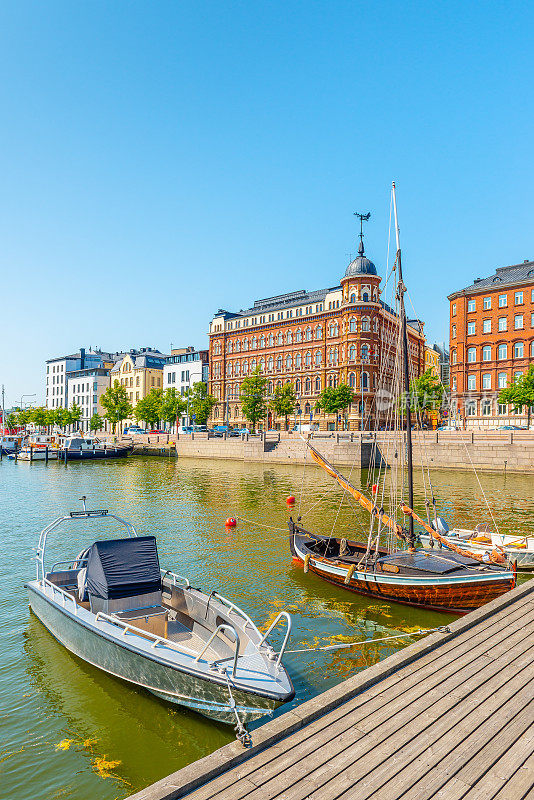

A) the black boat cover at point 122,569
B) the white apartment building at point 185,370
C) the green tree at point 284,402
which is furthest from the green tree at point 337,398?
the black boat cover at point 122,569

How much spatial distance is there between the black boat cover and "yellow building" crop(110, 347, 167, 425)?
392ft

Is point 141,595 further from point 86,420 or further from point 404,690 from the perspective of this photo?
point 86,420

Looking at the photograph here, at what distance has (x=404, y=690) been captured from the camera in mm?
8461

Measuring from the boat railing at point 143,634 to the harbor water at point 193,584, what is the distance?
139 centimetres

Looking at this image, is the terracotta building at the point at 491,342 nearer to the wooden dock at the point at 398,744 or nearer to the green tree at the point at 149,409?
the green tree at the point at 149,409

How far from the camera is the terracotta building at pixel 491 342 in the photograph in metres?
74.5

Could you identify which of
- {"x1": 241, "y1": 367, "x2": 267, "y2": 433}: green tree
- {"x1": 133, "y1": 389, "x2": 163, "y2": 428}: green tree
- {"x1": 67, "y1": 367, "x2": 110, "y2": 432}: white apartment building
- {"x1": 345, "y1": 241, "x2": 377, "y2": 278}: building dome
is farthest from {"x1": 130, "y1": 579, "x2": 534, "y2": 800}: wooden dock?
{"x1": 67, "y1": 367, "x2": 110, "y2": 432}: white apartment building

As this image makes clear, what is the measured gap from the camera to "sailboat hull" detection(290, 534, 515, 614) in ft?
49.2

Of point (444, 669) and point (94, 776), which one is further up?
point (444, 669)

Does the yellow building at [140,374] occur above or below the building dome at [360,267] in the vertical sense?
below

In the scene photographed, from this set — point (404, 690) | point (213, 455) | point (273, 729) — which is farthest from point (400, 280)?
point (213, 455)

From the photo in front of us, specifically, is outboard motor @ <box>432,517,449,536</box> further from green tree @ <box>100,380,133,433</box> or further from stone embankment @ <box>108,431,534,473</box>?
green tree @ <box>100,380,133,433</box>

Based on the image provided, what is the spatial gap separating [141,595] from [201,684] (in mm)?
3757

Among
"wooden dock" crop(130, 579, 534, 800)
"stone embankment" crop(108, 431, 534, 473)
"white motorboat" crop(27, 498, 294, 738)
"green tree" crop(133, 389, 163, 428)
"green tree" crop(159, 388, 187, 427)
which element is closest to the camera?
"wooden dock" crop(130, 579, 534, 800)
